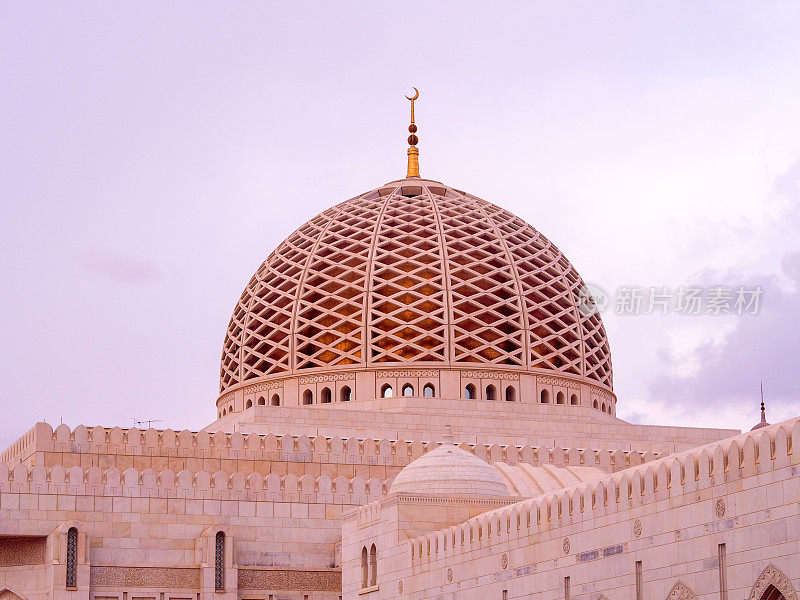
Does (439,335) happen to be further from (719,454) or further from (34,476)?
(719,454)

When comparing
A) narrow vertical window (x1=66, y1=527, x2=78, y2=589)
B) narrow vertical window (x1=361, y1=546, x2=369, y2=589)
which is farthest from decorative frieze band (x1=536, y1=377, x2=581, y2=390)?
narrow vertical window (x1=66, y1=527, x2=78, y2=589)

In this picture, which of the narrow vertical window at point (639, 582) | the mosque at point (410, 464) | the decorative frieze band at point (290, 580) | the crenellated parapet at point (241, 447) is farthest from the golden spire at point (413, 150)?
the narrow vertical window at point (639, 582)

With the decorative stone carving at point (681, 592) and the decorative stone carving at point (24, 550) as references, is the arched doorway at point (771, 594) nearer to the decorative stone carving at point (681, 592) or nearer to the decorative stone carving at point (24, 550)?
the decorative stone carving at point (681, 592)

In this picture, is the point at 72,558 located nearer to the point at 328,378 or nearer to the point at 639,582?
the point at 328,378

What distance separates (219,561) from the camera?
1038 inches

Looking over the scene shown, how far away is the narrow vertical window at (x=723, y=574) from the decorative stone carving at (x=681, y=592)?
21.3 inches

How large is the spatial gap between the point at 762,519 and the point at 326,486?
41.7 ft

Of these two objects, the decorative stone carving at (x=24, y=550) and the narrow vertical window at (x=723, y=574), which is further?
the decorative stone carving at (x=24, y=550)

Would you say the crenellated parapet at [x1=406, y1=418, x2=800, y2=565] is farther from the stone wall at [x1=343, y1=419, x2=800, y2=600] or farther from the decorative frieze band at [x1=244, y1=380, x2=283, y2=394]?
the decorative frieze band at [x1=244, y1=380, x2=283, y2=394]

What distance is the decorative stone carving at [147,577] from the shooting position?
2577 cm

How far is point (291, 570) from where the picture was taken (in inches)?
1050

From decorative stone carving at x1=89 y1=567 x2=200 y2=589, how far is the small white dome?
157 inches

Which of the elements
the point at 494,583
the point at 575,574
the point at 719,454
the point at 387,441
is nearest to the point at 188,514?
the point at 387,441

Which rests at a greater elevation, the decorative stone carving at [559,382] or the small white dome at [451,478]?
the decorative stone carving at [559,382]
